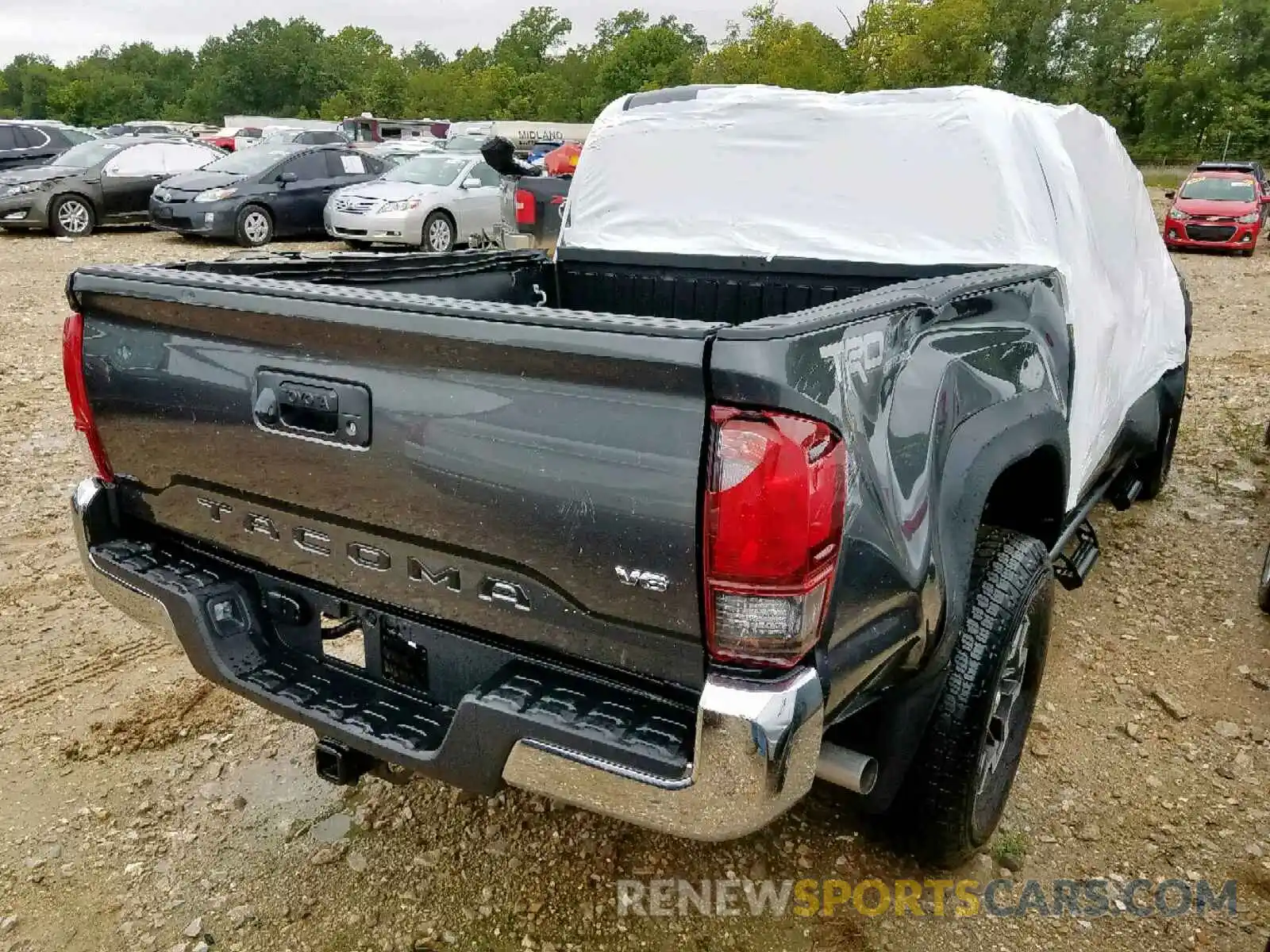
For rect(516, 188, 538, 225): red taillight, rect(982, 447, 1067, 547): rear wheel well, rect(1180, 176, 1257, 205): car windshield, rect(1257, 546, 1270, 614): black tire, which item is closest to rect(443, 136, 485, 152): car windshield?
rect(516, 188, 538, 225): red taillight

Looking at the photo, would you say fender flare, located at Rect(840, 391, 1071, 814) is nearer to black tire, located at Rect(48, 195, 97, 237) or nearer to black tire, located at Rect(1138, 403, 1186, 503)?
black tire, located at Rect(1138, 403, 1186, 503)

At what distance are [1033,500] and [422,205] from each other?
11661 mm

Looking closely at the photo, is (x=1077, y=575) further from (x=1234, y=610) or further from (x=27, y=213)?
(x=27, y=213)

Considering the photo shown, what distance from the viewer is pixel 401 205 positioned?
1329 cm

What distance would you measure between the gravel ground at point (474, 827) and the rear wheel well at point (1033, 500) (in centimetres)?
76

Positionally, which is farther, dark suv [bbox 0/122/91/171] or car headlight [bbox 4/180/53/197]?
dark suv [bbox 0/122/91/171]

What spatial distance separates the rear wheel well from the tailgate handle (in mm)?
1769

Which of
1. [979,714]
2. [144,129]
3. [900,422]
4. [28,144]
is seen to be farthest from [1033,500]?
[144,129]

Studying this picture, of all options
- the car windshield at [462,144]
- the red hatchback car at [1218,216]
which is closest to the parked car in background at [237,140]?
the car windshield at [462,144]

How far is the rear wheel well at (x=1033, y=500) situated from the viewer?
114 inches

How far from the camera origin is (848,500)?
180 cm

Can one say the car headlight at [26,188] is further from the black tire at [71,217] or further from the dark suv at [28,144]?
the dark suv at [28,144]

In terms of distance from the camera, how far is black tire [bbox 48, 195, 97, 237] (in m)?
14.3

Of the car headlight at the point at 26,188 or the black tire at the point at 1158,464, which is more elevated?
the car headlight at the point at 26,188
